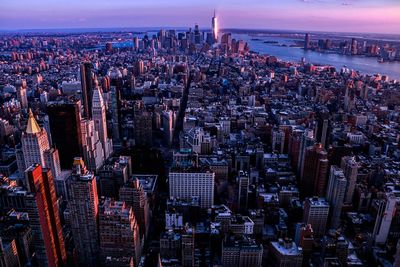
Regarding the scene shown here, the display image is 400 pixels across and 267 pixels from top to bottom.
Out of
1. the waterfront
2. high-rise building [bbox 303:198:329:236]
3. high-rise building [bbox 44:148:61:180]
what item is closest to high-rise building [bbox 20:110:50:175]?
high-rise building [bbox 44:148:61:180]

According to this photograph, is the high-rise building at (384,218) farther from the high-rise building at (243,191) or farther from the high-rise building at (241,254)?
the high-rise building at (243,191)

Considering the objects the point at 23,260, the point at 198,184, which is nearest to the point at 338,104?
the point at 198,184

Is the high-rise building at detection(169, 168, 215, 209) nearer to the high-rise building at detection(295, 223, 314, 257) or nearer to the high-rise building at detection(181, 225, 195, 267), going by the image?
the high-rise building at detection(181, 225, 195, 267)

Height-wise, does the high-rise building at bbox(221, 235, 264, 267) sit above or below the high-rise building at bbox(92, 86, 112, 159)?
below

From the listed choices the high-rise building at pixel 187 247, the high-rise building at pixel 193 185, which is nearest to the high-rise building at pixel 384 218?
the high-rise building at pixel 193 185

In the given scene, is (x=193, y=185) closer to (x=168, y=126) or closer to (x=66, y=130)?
(x=66, y=130)

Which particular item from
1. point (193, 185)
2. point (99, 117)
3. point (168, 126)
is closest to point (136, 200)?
point (193, 185)
